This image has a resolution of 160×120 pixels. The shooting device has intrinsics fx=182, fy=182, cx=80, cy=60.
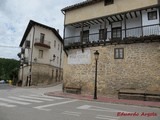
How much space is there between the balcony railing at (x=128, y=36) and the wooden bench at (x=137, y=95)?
438cm

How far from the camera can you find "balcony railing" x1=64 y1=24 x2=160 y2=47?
50.4 feet

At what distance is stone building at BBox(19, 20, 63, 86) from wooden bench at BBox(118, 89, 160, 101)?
60.3 ft

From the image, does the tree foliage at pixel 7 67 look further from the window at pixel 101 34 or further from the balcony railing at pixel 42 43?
the window at pixel 101 34

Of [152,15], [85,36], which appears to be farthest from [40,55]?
[152,15]

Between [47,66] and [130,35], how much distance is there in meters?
19.3

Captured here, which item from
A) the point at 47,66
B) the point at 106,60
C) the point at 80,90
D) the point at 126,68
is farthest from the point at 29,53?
the point at 126,68

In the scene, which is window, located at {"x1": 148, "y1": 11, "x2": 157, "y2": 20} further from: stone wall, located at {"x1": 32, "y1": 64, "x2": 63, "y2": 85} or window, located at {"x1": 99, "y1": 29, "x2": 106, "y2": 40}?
stone wall, located at {"x1": 32, "y1": 64, "x2": 63, "y2": 85}

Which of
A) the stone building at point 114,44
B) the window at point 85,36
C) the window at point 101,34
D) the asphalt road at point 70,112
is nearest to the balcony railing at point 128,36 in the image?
the stone building at point 114,44

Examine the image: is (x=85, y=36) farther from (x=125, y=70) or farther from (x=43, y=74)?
(x=43, y=74)

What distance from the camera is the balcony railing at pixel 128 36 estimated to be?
15.4 m

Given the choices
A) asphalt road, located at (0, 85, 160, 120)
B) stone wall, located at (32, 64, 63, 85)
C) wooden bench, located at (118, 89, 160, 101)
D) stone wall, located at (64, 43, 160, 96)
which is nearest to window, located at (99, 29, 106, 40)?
stone wall, located at (64, 43, 160, 96)

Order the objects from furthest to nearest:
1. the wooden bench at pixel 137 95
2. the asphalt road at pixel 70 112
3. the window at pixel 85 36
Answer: the window at pixel 85 36, the wooden bench at pixel 137 95, the asphalt road at pixel 70 112

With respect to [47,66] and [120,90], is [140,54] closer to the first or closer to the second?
[120,90]

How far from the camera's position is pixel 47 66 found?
3284 cm
